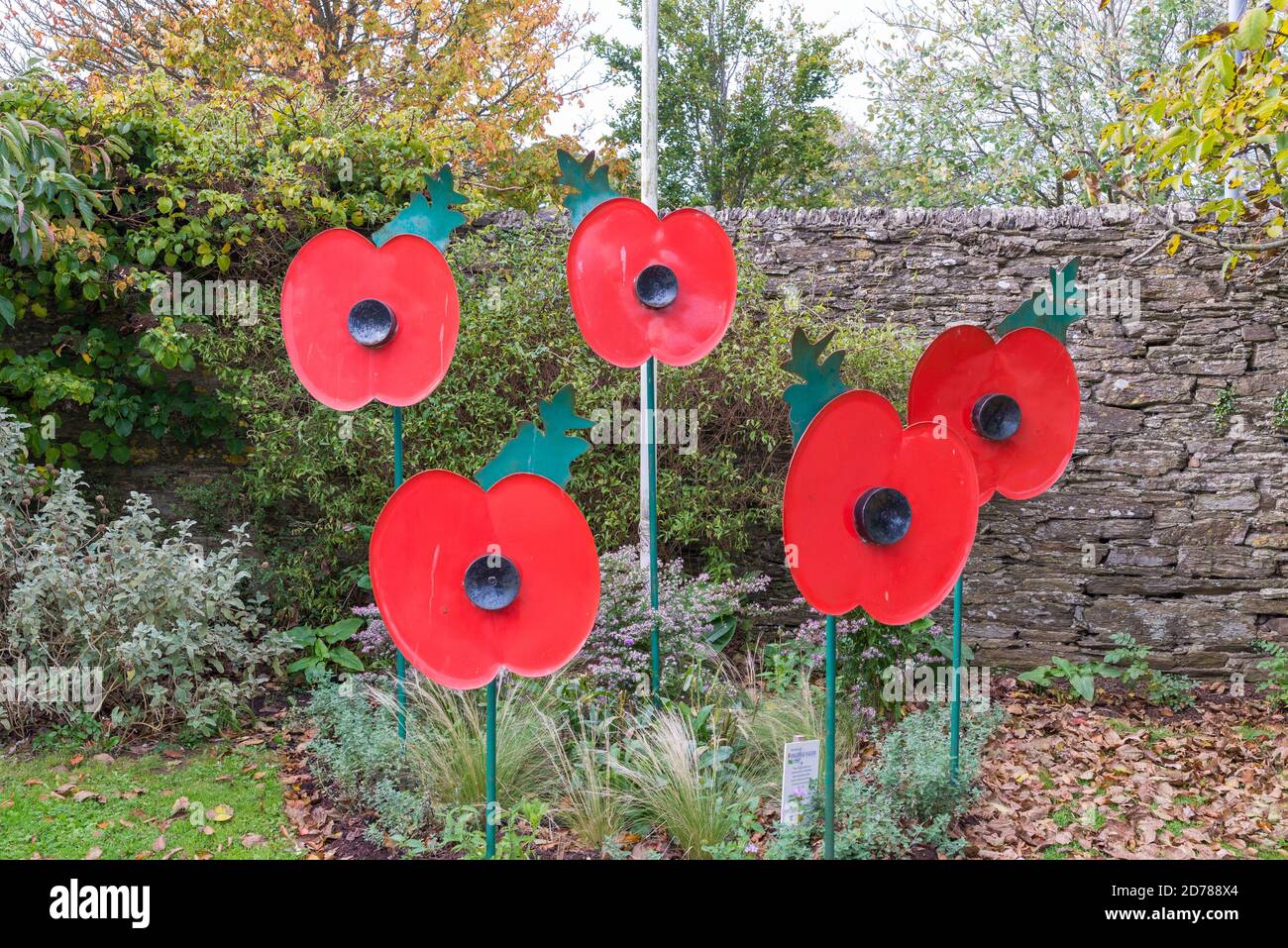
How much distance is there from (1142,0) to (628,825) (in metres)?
10.1

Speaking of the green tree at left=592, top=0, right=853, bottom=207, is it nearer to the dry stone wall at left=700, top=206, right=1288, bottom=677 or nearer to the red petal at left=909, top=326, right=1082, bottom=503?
the dry stone wall at left=700, top=206, right=1288, bottom=677

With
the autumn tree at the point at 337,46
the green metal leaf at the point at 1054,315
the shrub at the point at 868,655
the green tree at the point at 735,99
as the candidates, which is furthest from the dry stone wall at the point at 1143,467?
the green tree at the point at 735,99

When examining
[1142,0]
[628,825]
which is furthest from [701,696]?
[1142,0]

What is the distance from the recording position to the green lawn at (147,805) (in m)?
3.22

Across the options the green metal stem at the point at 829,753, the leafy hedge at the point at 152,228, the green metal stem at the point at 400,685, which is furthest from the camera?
the leafy hedge at the point at 152,228

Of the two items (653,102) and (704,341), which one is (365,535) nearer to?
(704,341)

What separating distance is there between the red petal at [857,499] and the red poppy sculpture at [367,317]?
1452 millimetres

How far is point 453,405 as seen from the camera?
5.04 m

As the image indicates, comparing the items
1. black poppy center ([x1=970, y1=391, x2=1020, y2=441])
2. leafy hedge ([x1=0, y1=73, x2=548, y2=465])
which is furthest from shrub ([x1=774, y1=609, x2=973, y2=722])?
leafy hedge ([x1=0, y1=73, x2=548, y2=465])

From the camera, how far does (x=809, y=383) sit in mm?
2783

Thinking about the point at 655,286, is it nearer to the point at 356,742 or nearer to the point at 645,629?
the point at 645,629

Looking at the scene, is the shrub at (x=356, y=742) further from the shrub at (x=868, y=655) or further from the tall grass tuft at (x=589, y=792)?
the shrub at (x=868, y=655)

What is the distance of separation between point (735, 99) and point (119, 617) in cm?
1026

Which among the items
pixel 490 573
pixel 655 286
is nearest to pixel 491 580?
pixel 490 573
